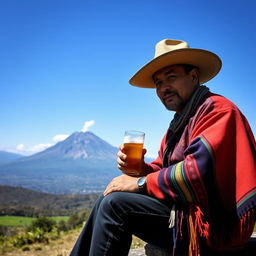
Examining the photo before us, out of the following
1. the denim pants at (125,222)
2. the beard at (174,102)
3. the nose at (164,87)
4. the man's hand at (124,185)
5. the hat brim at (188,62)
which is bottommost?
the denim pants at (125,222)

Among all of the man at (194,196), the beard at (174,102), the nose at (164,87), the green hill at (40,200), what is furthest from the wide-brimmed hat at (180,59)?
the green hill at (40,200)

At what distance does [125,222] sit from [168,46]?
1850mm

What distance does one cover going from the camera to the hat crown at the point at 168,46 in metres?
2.68

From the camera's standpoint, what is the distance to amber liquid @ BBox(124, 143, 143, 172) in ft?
8.25

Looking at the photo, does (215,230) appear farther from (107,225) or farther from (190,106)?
(190,106)

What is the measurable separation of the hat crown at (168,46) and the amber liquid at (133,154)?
3.26ft

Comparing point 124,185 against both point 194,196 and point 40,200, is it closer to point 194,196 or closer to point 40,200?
point 194,196

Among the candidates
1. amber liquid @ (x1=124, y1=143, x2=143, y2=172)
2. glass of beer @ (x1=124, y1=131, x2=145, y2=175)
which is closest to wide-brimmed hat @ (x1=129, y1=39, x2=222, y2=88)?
glass of beer @ (x1=124, y1=131, x2=145, y2=175)

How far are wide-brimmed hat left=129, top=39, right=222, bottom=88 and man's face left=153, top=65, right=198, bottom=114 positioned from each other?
0.09 m

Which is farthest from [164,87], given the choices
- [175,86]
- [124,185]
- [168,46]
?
[124,185]

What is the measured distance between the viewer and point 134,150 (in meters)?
2.52

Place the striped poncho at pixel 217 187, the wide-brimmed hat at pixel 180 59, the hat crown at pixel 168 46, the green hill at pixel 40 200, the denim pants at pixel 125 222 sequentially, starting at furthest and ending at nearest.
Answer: the green hill at pixel 40 200 < the hat crown at pixel 168 46 < the wide-brimmed hat at pixel 180 59 < the denim pants at pixel 125 222 < the striped poncho at pixel 217 187

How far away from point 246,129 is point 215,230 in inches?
31.1

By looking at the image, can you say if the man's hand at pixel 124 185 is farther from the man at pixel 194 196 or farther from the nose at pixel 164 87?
the nose at pixel 164 87
